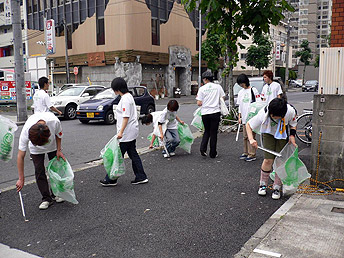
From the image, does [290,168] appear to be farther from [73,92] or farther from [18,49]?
[73,92]

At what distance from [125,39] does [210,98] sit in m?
23.1

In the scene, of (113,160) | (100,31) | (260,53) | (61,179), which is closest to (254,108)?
(113,160)

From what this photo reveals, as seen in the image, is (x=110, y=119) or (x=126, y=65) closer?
(x=110, y=119)


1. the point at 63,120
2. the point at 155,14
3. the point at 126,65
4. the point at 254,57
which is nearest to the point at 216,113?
the point at 63,120

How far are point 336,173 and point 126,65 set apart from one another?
25.7 metres

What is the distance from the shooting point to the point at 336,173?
528 cm

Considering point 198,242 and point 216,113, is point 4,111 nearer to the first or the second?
point 216,113

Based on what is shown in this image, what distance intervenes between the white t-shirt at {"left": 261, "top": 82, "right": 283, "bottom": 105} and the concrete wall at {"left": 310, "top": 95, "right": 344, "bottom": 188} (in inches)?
80.5

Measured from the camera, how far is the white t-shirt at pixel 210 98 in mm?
7398

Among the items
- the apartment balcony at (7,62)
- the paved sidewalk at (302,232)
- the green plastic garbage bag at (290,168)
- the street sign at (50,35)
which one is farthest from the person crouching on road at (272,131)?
the apartment balcony at (7,62)

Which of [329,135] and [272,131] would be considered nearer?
[272,131]

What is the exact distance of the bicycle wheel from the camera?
28.5 ft

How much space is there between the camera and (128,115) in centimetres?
543

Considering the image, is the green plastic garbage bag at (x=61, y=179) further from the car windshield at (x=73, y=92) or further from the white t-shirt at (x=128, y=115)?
the car windshield at (x=73, y=92)
